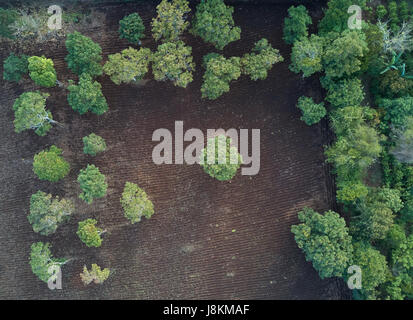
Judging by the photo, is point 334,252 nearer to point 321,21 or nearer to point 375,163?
point 375,163

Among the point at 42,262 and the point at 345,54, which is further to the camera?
the point at 42,262

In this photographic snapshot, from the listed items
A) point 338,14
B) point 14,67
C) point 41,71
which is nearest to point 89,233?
point 41,71

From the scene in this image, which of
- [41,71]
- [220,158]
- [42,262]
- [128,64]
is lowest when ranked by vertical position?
Answer: [42,262]

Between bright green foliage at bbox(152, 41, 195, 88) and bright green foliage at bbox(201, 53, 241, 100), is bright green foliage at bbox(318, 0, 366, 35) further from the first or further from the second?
bright green foliage at bbox(152, 41, 195, 88)

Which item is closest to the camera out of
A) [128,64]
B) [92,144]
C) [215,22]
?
[215,22]

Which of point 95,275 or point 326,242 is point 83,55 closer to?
point 95,275
